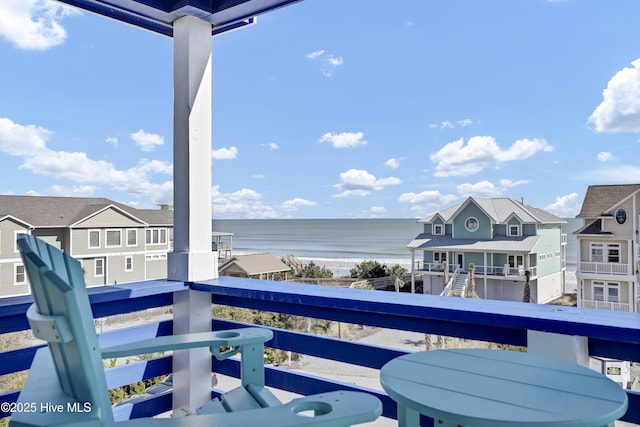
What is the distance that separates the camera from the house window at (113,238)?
2.45 meters

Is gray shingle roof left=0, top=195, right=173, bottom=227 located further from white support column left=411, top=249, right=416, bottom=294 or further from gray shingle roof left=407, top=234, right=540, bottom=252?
gray shingle roof left=407, top=234, right=540, bottom=252

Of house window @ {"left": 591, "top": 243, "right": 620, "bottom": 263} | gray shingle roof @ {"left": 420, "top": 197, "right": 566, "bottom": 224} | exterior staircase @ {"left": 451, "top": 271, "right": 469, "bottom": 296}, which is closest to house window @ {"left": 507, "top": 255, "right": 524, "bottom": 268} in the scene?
gray shingle roof @ {"left": 420, "top": 197, "right": 566, "bottom": 224}

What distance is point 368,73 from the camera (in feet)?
38.8

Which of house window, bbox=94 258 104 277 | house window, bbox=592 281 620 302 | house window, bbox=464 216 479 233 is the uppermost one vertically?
house window, bbox=464 216 479 233

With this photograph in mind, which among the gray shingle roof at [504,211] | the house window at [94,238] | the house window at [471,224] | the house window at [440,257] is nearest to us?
the house window at [94,238]

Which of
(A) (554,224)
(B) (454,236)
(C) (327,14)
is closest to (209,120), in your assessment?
(B) (454,236)

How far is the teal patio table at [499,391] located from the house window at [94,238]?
192 cm

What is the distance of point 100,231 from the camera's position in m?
2.47

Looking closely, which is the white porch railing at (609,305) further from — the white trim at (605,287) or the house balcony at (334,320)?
the house balcony at (334,320)

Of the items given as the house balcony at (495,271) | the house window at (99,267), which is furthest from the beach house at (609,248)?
the house window at (99,267)

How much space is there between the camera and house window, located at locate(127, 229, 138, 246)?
255 centimetres

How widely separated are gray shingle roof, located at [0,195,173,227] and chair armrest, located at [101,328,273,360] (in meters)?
1.18

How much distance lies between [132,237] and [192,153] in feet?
2.43

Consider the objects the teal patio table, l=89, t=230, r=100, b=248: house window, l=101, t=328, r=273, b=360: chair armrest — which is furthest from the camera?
l=89, t=230, r=100, b=248: house window
